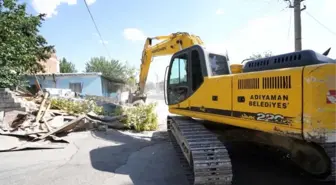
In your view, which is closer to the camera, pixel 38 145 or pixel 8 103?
pixel 38 145

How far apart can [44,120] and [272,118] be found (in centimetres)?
775

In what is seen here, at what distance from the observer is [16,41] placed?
13.6 m

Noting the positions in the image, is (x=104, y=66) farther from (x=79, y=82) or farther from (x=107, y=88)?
(x=79, y=82)

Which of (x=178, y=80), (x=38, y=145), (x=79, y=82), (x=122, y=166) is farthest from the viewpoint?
(x=79, y=82)

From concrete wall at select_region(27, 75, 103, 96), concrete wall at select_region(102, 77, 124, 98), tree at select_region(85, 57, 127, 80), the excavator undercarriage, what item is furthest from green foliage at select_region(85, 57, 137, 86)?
the excavator undercarriage

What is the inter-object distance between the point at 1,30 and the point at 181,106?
458 inches

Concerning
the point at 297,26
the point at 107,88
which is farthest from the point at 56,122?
the point at 107,88

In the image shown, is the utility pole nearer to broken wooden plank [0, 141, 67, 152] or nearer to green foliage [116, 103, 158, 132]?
green foliage [116, 103, 158, 132]

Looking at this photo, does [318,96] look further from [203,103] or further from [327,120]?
[203,103]

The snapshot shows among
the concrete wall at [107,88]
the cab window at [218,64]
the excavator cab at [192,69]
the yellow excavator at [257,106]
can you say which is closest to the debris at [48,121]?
the excavator cab at [192,69]

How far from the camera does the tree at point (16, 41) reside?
494 inches

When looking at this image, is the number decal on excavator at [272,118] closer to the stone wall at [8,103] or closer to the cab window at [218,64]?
the cab window at [218,64]

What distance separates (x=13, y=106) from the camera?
10070mm

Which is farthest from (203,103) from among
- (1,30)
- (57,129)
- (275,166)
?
(1,30)
